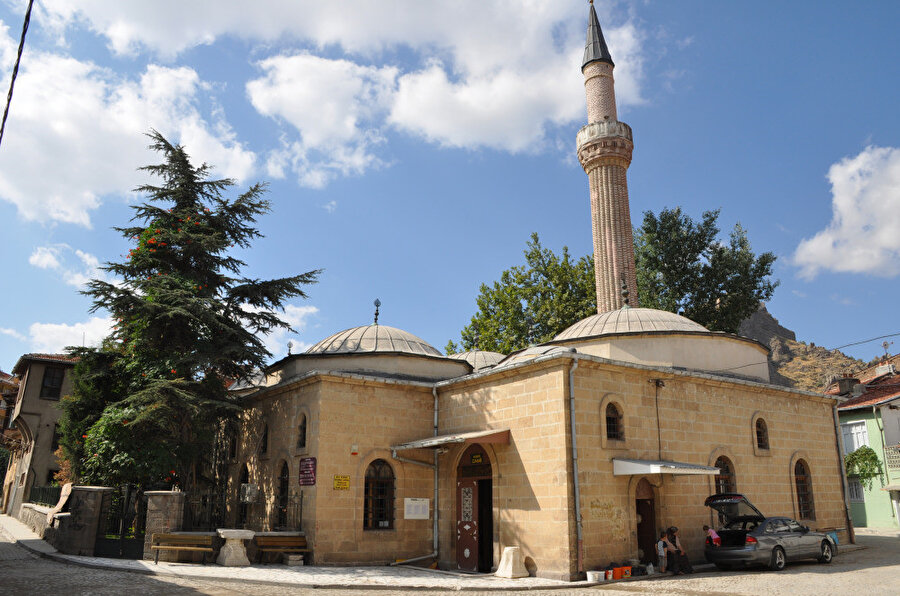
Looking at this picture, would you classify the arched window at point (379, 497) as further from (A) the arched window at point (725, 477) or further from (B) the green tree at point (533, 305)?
(B) the green tree at point (533, 305)

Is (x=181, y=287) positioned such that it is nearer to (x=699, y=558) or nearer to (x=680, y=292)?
(x=699, y=558)

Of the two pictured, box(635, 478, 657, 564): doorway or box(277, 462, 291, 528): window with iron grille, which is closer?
box(635, 478, 657, 564): doorway

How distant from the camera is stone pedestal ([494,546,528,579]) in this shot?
11.7 m

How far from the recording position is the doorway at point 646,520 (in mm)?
12977

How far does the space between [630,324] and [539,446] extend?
19.2ft

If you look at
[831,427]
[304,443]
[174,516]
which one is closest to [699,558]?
[831,427]

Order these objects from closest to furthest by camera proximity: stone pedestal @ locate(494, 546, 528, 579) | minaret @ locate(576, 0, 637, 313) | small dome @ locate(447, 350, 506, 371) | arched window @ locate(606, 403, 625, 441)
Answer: stone pedestal @ locate(494, 546, 528, 579), arched window @ locate(606, 403, 625, 441), small dome @ locate(447, 350, 506, 371), minaret @ locate(576, 0, 637, 313)

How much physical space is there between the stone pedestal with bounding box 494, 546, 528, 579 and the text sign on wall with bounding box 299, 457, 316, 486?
4328 millimetres

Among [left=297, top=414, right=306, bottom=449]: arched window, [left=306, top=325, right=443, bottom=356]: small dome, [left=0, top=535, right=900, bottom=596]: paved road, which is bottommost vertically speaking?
[left=0, top=535, right=900, bottom=596]: paved road

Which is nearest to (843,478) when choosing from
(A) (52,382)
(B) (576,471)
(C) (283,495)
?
(B) (576,471)

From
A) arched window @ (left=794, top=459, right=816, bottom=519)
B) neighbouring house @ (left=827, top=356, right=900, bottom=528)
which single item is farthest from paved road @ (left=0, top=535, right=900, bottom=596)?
neighbouring house @ (left=827, top=356, right=900, bottom=528)

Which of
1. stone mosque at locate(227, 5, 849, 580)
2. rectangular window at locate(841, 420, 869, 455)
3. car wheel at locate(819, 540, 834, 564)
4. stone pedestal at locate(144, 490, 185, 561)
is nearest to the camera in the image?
stone mosque at locate(227, 5, 849, 580)

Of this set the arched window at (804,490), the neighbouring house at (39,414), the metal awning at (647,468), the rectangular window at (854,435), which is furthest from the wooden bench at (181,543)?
the rectangular window at (854,435)

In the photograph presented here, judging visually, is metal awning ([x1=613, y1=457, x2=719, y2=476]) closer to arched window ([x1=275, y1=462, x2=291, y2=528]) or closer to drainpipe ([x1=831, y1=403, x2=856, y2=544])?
arched window ([x1=275, y1=462, x2=291, y2=528])
